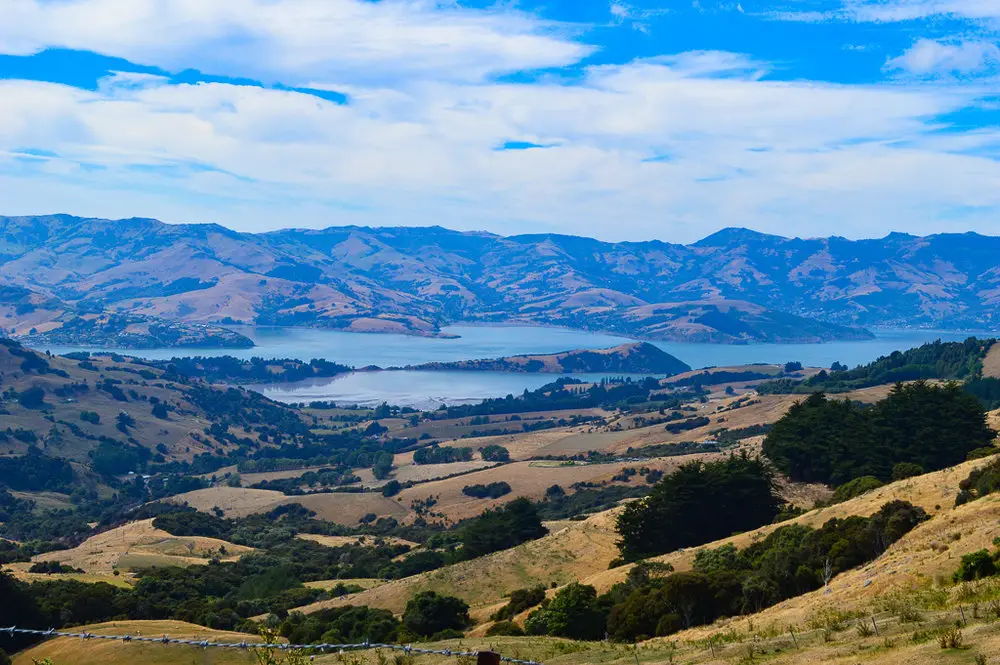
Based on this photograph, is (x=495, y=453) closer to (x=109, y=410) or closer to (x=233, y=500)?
(x=233, y=500)

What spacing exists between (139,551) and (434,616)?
3718 centimetres

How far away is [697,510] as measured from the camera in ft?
125

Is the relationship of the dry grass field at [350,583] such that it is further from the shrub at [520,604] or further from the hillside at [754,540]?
the shrub at [520,604]

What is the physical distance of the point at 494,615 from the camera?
29734 millimetres

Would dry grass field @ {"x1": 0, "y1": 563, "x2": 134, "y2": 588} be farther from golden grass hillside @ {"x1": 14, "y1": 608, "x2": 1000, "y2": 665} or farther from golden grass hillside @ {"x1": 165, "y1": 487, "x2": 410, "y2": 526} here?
golden grass hillside @ {"x1": 165, "y1": 487, "x2": 410, "y2": 526}

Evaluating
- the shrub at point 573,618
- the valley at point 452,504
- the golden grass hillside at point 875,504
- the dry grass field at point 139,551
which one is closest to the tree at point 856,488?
the valley at point 452,504

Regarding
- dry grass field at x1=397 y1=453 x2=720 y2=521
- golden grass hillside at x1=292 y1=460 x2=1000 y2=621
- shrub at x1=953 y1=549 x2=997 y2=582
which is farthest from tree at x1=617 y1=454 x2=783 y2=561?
dry grass field at x1=397 y1=453 x2=720 y2=521

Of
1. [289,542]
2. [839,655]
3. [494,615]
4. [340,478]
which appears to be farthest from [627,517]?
[340,478]

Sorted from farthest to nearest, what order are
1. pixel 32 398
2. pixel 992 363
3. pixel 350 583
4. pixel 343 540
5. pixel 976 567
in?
pixel 32 398, pixel 992 363, pixel 343 540, pixel 350 583, pixel 976 567

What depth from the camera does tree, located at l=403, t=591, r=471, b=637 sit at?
28.0 m

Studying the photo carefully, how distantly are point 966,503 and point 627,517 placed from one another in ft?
50.6

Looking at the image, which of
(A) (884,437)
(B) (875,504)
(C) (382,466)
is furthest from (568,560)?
(C) (382,466)

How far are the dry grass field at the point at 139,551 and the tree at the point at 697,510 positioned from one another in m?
30.1

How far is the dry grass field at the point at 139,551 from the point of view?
176 feet
